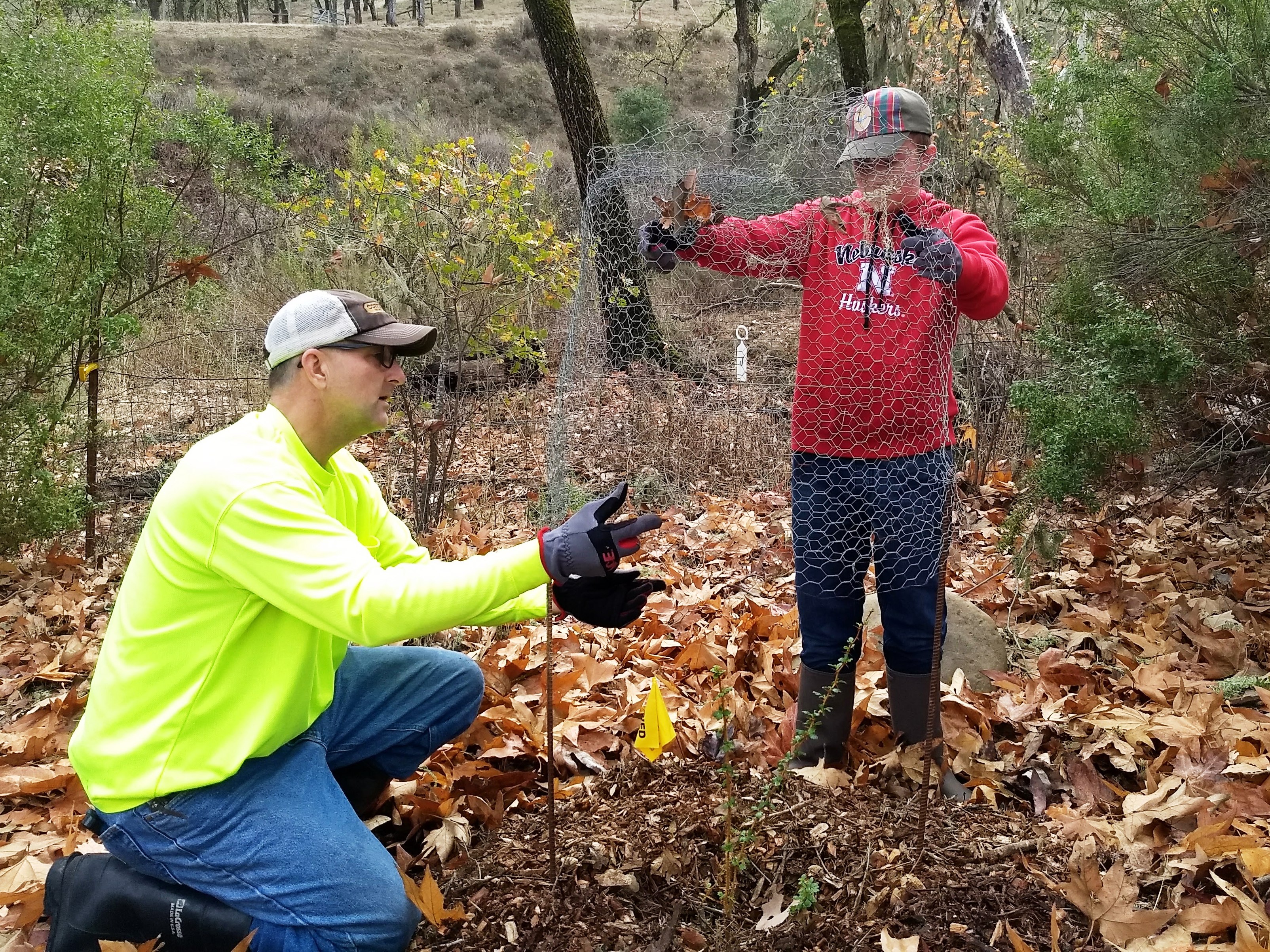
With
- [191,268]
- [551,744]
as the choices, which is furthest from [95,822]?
[191,268]

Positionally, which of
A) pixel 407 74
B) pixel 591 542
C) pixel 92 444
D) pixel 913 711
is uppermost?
pixel 407 74

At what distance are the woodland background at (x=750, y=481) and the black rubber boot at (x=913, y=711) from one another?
9cm

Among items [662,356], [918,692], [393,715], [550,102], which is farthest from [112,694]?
[550,102]

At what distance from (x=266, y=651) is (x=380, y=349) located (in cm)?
75

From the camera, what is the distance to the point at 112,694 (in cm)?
208

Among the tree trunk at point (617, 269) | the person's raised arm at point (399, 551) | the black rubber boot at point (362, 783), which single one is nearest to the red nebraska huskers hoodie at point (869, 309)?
the tree trunk at point (617, 269)

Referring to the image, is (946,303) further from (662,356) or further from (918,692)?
(662,356)

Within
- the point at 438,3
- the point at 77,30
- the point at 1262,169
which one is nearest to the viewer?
the point at 1262,169

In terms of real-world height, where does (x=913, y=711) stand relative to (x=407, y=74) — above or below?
below

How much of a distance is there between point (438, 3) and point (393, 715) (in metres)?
52.7

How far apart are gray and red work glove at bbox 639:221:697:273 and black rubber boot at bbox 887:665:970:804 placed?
1306 millimetres

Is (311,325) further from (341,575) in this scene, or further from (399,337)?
(341,575)

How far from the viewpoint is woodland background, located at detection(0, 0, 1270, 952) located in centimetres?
224

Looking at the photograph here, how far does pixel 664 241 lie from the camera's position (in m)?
2.48
